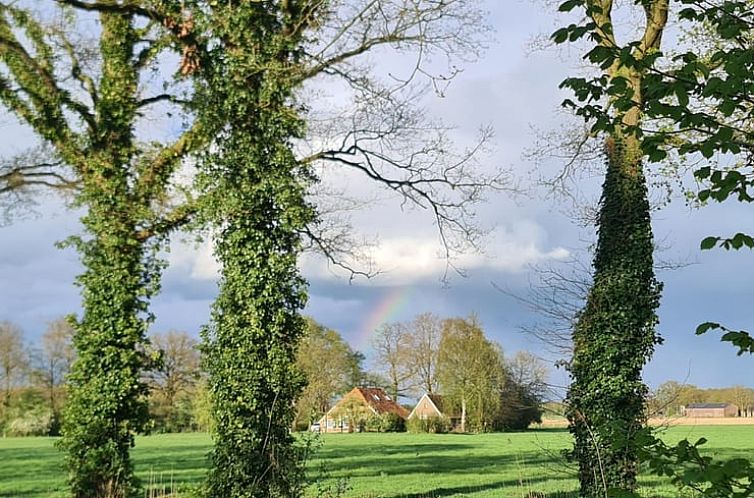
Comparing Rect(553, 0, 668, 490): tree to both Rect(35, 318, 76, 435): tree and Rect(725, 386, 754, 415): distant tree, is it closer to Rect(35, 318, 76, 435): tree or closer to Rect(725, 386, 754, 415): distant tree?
Rect(35, 318, 76, 435): tree

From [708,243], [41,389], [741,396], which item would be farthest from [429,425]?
[708,243]

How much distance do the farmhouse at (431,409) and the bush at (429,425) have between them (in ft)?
0.92

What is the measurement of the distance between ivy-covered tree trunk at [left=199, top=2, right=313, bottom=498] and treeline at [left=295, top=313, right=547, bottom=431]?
1079 centimetres

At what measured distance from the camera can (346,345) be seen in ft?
117

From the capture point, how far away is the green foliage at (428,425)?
41.9m

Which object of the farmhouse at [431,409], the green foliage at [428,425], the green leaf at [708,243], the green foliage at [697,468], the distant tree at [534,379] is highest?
the green leaf at [708,243]

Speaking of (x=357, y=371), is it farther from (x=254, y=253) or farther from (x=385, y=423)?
(x=254, y=253)

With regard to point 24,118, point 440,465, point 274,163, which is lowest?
point 440,465

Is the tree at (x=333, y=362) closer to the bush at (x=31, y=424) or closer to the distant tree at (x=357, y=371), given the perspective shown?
the distant tree at (x=357, y=371)

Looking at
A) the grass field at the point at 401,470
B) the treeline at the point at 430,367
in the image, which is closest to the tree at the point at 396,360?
the treeline at the point at 430,367

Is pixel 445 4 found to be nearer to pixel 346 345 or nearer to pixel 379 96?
pixel 379 96

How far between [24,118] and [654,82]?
35.8 ft

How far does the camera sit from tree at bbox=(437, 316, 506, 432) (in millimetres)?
30969

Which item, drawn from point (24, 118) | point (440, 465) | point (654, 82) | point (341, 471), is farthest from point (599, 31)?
point (440, 465)
